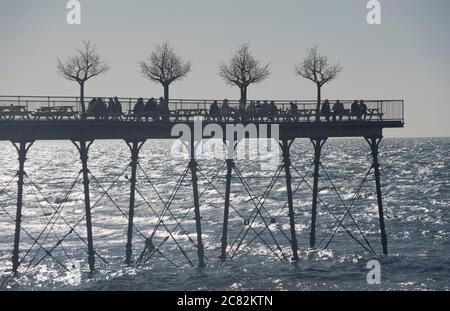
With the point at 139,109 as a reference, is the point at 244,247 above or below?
below

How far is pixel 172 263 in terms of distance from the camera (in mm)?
47188

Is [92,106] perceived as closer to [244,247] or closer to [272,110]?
[272,110]

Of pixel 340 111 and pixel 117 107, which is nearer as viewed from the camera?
pixel 117 107

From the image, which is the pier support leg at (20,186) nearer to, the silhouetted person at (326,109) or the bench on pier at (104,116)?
the bench on pier at (104,116)

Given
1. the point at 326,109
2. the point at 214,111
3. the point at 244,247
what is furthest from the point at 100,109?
the point at 244,247

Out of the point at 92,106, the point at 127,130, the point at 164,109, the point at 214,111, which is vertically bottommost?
the point at 127,130

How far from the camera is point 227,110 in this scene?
43.3m

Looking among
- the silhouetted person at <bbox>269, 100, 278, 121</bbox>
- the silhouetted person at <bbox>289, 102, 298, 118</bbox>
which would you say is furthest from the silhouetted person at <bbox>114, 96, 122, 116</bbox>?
the silhouetted person at <bbox>289, 102, 298, 118</bbox>

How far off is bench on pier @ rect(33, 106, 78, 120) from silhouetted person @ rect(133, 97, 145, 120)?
295 centimetres

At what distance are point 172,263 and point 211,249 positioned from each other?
6.77m

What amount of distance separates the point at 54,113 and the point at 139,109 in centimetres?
423

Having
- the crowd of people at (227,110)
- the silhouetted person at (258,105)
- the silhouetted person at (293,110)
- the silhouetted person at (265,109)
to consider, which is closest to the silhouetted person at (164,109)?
the crowd of people at (227,110)

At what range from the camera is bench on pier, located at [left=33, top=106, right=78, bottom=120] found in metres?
39.7
